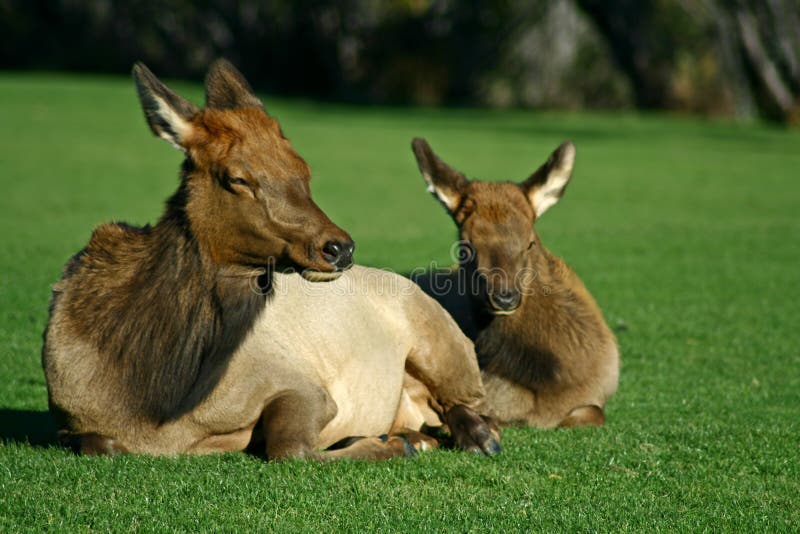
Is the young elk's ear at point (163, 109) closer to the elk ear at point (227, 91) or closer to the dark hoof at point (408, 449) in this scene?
the elk ear at point (227, 91)

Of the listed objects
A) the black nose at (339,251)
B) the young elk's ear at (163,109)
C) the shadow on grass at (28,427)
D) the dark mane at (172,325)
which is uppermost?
the young elk's ear at (163,109)

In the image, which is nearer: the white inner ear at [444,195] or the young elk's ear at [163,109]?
the young elk's ear at [163,109]

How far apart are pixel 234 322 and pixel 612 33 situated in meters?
47.6

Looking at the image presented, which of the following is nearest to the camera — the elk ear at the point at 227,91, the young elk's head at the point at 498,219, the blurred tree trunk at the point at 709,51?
the elk ear at the point at 227,91

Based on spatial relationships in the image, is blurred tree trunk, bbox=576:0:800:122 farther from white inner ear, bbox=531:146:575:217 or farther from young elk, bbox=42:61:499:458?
young elk, bbox=42:61:499:458

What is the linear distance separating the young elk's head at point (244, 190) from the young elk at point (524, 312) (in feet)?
7.71

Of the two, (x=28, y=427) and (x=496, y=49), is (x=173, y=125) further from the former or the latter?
(x=496, y=49)

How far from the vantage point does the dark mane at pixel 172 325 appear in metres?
6.64

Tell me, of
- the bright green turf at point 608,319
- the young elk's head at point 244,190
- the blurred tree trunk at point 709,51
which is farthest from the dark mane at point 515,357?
the blurred tree trunk at point 709,51

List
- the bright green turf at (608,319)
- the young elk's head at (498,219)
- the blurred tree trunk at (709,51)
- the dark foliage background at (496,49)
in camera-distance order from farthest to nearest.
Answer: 1. the dark foliage background at (496,49)
2. the blurred tree trunk at (709,51)
3. the young elk's head at (498,219)
4. the bright green turf at (608,319)

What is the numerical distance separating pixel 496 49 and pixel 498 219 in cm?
4520

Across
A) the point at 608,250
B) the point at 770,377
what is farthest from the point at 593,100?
the point at 770,377

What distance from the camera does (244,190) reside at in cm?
643

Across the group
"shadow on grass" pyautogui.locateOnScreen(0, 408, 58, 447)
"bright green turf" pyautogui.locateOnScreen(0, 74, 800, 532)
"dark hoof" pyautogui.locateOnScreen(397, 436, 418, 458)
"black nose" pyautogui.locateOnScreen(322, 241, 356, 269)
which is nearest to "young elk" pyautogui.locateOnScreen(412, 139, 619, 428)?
"bright green turf" pyautogui.locateOnScreen(0, 74, 800, 532)
